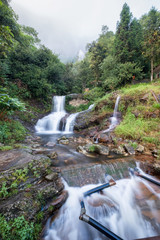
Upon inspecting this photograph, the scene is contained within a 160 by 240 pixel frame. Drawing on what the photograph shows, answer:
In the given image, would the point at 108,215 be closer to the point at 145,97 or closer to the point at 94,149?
the point at 94,149

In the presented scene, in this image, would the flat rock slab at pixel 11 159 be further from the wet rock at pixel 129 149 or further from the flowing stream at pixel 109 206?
the wet rock at pixel 129 149

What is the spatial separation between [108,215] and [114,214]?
160mm

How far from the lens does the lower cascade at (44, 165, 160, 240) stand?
6.23 ft

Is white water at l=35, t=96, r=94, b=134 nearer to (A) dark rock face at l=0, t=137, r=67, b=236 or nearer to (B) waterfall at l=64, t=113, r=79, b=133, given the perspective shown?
(B) waterfall at l=64, t=113, r=79, b=133

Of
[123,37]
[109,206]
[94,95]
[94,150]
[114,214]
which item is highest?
[123,37]

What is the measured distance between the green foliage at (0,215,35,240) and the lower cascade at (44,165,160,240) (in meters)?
0.41

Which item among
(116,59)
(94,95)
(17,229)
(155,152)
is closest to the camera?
(17,229)

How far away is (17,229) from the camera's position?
4.82ft

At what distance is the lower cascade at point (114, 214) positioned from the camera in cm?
190

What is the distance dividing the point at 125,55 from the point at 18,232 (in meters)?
15.6

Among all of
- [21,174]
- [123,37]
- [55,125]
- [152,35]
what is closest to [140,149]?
[21,174]

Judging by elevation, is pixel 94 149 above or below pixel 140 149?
below

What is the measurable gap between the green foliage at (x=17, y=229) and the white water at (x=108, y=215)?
0.43m

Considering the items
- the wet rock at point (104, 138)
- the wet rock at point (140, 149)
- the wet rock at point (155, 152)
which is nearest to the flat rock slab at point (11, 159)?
the wet rock at point (104, 138)
